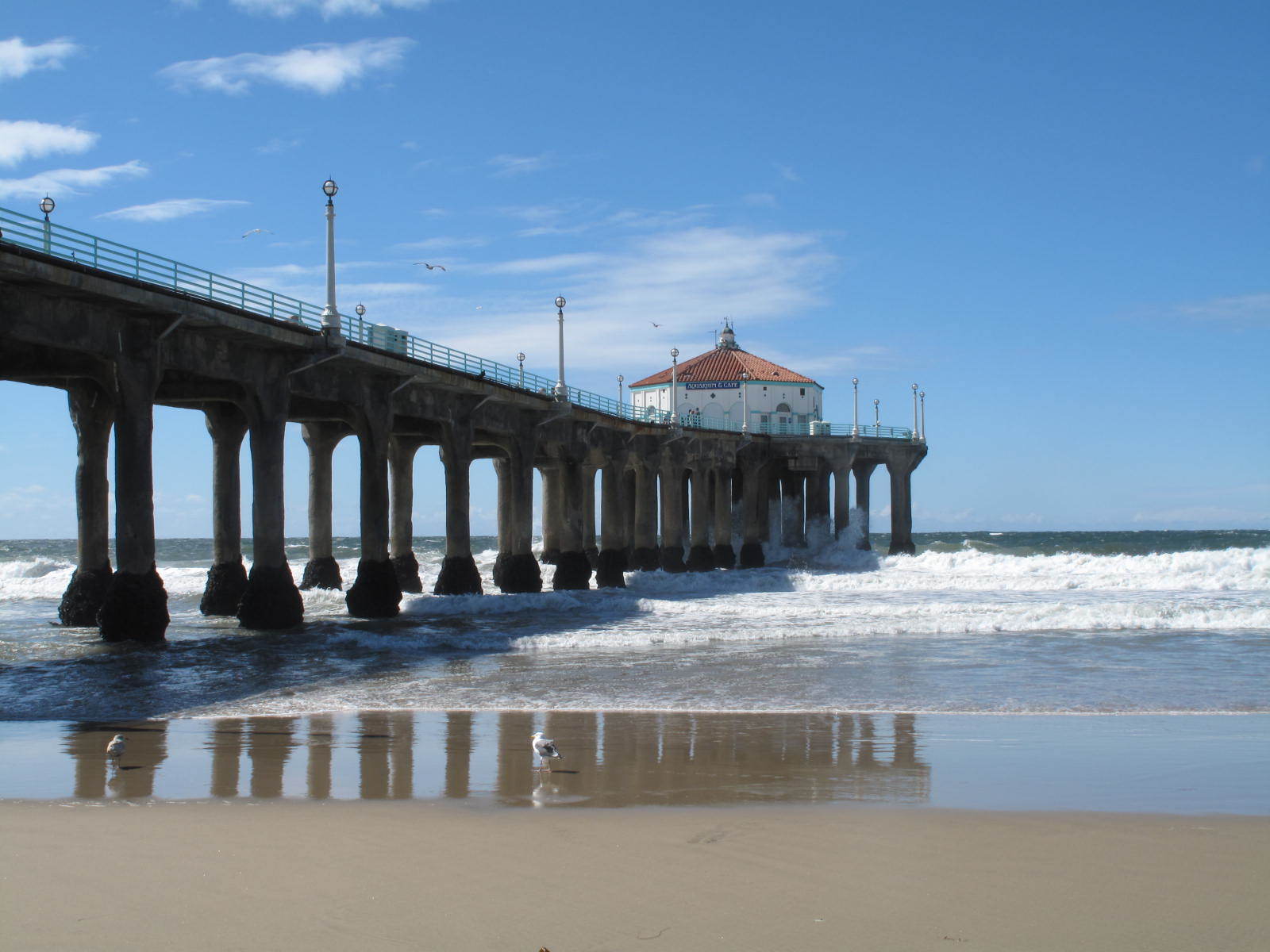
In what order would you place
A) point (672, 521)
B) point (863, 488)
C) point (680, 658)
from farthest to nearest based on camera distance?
1. point (863, 488)
2. point (672, 521)
3. point (680, 658)

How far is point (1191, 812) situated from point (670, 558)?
1892 inches

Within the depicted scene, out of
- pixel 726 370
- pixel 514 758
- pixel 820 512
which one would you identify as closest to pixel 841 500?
pixel 820 512

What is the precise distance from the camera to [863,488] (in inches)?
2680

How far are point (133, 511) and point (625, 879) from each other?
18.7 metres

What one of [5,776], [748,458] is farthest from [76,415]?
[748,458]

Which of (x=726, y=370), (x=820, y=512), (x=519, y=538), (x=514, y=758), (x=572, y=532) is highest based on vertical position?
(x=726, y=370)

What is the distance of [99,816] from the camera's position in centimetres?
844

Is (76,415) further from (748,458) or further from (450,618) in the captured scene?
(748,458)

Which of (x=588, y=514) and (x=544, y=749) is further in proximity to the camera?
(x=588, y=514)

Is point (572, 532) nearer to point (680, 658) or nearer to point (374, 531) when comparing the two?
point (374, 531)

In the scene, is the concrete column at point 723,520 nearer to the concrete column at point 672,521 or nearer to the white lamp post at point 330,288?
the concrete column at point 672,521

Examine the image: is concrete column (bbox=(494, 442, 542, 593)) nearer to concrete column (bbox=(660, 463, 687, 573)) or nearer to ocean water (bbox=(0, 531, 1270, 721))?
ocean water (bbox=(0, 531, 1270, 721))

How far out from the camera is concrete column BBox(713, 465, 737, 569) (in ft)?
198

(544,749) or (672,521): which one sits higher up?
(672,521)
